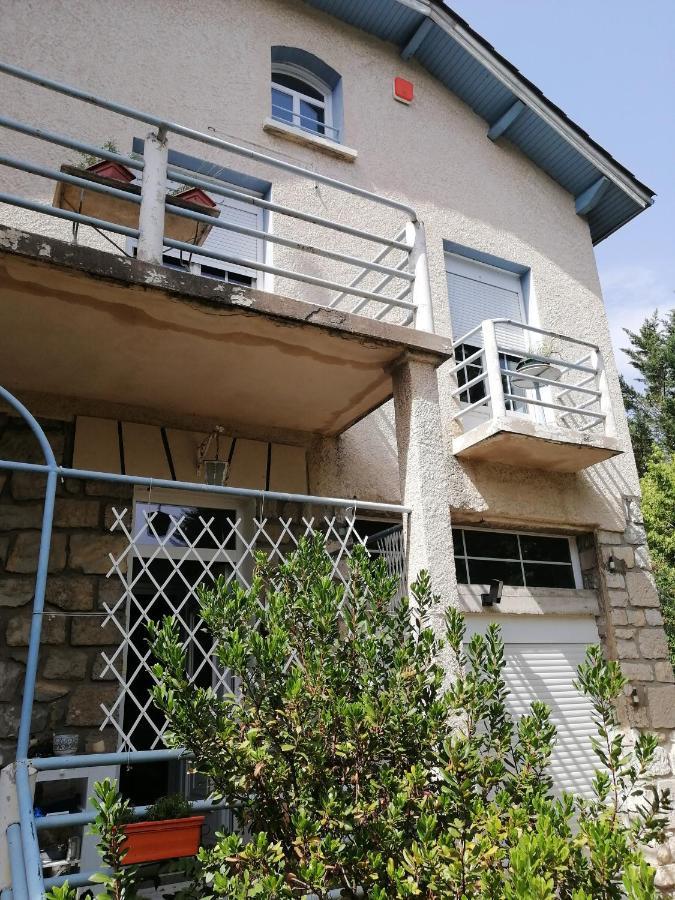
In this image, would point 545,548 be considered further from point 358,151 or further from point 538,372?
point 358,151

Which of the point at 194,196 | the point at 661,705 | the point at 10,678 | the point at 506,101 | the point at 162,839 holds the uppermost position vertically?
the point at 506,101

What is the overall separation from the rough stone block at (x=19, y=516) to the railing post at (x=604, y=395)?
15.3 ft

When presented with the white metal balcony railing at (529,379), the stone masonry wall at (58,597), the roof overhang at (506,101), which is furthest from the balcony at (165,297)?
the roof overhang at (506,101)

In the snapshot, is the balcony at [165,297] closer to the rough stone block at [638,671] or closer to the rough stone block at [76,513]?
the rough stone block at [76,513]

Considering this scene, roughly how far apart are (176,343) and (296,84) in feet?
13.8

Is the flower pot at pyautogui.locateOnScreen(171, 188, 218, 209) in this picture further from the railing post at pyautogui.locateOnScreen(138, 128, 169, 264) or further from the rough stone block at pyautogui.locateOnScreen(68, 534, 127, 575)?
the rough stone block at pyautogui.locateOnScreen(68, 534, 127, 575)

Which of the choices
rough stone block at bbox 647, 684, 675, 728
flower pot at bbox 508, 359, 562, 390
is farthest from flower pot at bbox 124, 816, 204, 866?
rough stone block at bbox 647, 684, 675, 728

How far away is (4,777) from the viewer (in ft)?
8.02

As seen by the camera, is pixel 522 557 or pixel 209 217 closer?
pixel 209 217

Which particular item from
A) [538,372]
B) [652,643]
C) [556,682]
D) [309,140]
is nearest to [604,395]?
[538,372]

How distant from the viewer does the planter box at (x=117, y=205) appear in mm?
Answer: 3904

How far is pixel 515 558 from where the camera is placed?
587cm

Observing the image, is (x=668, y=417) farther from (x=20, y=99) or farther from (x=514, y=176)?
(x=20, y=99)

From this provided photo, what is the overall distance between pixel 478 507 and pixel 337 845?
349 centimetres
